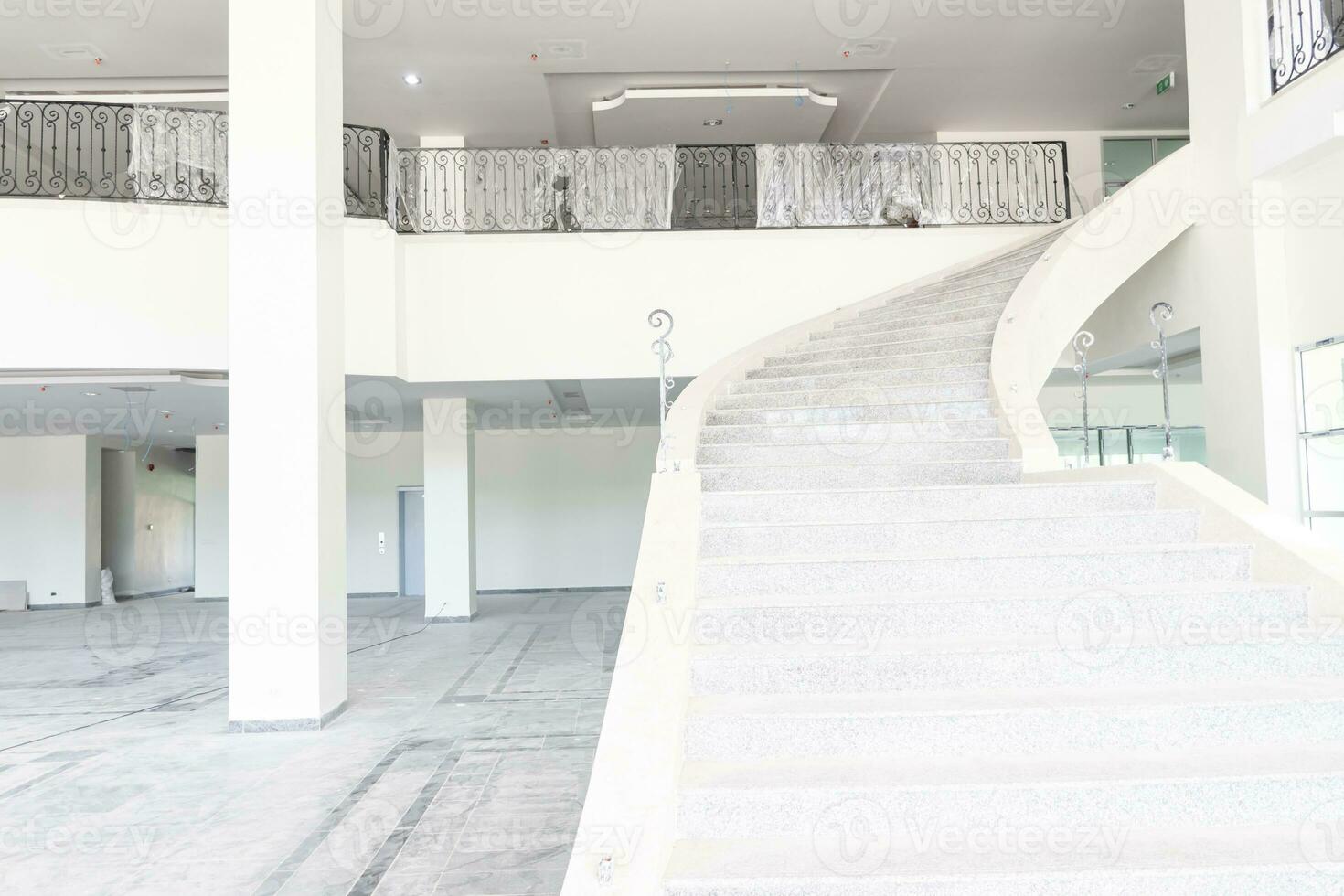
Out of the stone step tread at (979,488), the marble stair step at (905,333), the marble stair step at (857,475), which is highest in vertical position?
the marble stair step at (905,333)

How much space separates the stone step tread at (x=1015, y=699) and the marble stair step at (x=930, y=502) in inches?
55.4

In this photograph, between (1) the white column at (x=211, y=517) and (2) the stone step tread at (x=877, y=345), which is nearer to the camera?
(2) the stone step tread at (x=877, y=345)

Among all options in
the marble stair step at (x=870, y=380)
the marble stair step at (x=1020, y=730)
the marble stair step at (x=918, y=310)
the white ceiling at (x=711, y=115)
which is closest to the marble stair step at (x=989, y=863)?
the marble stair step at (x=1020, y=730)

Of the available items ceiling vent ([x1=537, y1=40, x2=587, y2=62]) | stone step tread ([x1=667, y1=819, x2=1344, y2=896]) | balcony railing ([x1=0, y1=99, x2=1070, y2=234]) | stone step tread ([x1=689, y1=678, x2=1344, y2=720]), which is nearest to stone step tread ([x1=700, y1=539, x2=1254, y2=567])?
stone step tread ([x1=689, y1=678, x2=1344, y2=720])

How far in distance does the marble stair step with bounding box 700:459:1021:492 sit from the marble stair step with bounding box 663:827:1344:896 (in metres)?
2.76

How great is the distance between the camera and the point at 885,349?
8.15m

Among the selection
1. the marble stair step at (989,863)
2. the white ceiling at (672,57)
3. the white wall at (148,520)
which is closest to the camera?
the marble stair step at (989,863)

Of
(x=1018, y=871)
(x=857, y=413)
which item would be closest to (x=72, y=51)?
(x=857, y=413)

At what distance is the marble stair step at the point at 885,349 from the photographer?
7691mm

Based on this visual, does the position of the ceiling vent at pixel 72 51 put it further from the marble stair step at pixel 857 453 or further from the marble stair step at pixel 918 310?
the marble stair step at pixel 857 453

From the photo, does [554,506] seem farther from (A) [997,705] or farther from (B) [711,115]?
(A) [997,705]

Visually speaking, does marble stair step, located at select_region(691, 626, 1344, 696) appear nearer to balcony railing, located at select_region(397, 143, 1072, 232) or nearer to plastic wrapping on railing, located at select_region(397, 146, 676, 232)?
balcony railing, located at select_region(397, 143, 1072, 232)

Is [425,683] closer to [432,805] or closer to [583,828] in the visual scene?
[432,805]

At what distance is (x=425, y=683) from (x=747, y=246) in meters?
5.52
